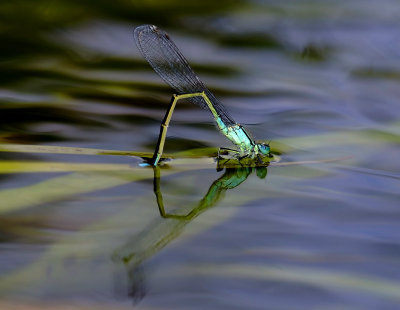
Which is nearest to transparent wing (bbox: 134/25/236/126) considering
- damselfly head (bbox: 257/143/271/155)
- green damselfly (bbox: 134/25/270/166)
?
green damselfly (bbox: 134/25/270/166)

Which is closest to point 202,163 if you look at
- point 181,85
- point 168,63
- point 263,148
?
point 263,148

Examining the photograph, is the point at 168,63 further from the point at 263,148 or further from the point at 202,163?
the point at 202,163

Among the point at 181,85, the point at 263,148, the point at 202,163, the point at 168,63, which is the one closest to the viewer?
the point at 202,163

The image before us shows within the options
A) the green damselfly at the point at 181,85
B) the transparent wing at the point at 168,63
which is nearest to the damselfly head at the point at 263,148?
the green damselfly at the point at 181,85

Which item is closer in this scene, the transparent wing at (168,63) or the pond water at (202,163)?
the pond water at (202,163)

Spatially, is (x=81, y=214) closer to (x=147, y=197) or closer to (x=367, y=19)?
(x=147, y=197)

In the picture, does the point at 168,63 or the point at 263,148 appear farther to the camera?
the point at 168,63

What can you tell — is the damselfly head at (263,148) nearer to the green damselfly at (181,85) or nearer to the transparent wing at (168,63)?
the green damselfly at (181,85)
